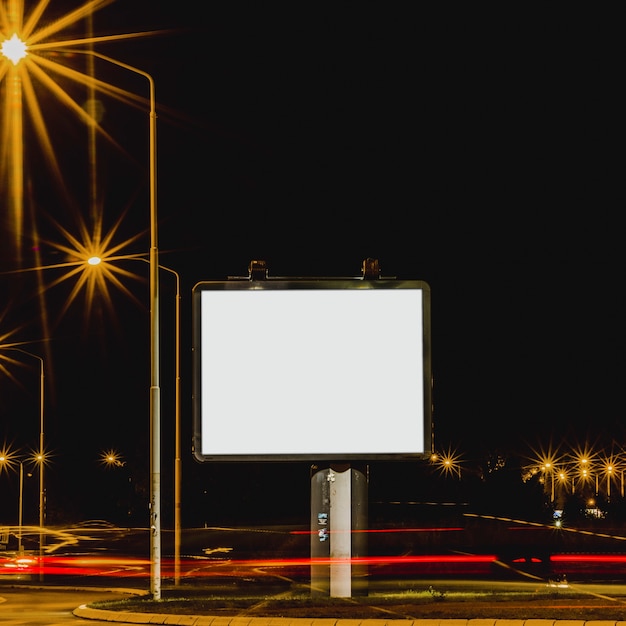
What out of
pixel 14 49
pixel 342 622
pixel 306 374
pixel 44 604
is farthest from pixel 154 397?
pixel 306 374

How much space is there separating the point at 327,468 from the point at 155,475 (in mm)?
8278

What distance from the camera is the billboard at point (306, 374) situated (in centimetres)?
1108

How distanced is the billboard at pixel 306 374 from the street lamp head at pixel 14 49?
21.7 ft

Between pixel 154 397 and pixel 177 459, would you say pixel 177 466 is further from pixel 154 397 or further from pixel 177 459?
pixel 154 397

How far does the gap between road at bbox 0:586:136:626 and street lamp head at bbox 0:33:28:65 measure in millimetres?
8163

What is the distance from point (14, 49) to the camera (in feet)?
51.3

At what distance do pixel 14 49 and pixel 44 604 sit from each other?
10.7m

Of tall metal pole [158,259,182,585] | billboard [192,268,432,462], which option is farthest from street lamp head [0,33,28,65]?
tall metal pole [158,259,182,585]

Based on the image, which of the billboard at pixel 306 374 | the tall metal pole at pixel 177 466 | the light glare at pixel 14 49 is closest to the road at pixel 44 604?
the tall metal pole at pixel 177 466

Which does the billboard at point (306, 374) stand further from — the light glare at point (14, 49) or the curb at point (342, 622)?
the light glare at point (14, 49)

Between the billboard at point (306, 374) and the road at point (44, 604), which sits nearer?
the billboard at point (306, 374)

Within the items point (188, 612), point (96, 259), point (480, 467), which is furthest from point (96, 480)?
point (188, 612)

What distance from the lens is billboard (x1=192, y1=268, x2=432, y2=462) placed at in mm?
11078

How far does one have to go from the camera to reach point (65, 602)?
70.2 feet
